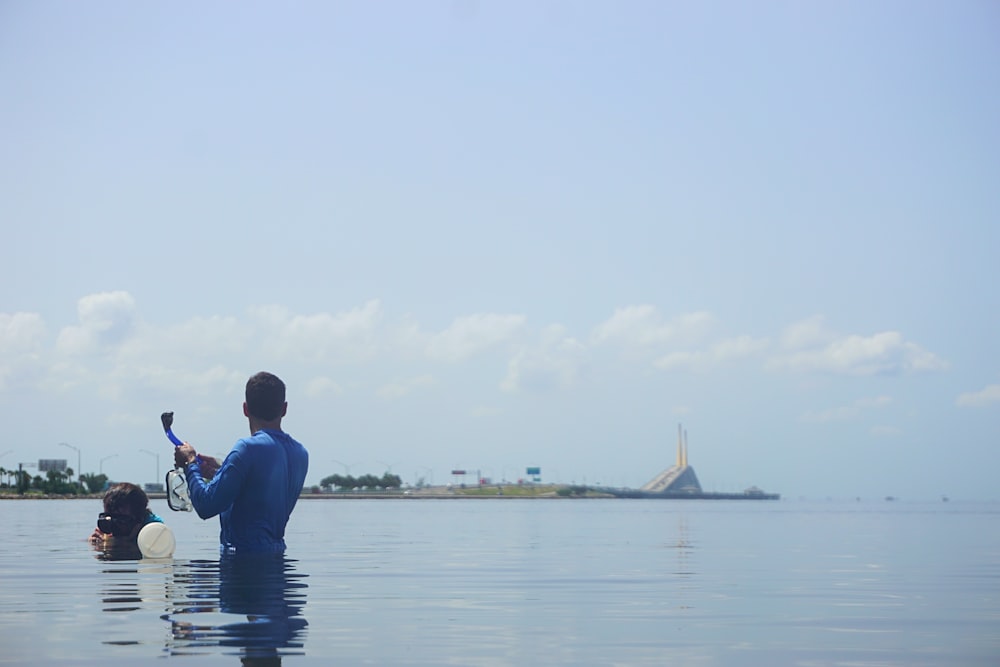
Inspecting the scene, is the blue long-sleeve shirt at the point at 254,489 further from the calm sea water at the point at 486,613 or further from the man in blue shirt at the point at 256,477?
the calm sea water at the point at 486,613

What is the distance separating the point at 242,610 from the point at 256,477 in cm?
192

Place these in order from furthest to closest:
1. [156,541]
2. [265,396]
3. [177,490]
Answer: [156,541], [177,490], [265,396]

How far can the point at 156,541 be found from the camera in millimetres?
20750

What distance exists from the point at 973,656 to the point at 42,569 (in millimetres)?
15751

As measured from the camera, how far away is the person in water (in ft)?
68.6

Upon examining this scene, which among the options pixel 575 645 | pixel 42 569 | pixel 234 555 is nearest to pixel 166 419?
pixel 234 555

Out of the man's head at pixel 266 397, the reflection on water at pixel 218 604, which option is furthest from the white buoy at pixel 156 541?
the man's head at pixel 266 397

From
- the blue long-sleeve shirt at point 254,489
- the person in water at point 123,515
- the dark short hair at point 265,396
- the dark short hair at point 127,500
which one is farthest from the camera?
the person in water at point 123,515

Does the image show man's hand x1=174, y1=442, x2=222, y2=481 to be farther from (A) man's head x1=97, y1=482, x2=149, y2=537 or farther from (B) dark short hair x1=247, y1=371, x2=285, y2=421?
(A) man's head x1=97, y1=482, x2=149, y2=537

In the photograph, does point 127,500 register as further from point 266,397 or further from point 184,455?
point 266,397

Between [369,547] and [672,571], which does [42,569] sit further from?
[369,547]

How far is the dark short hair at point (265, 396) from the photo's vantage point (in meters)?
14.3

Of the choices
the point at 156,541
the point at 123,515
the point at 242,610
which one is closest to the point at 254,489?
the point at 242,610

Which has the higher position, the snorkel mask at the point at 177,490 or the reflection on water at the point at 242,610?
the snorkel mask at the point at 177,490
